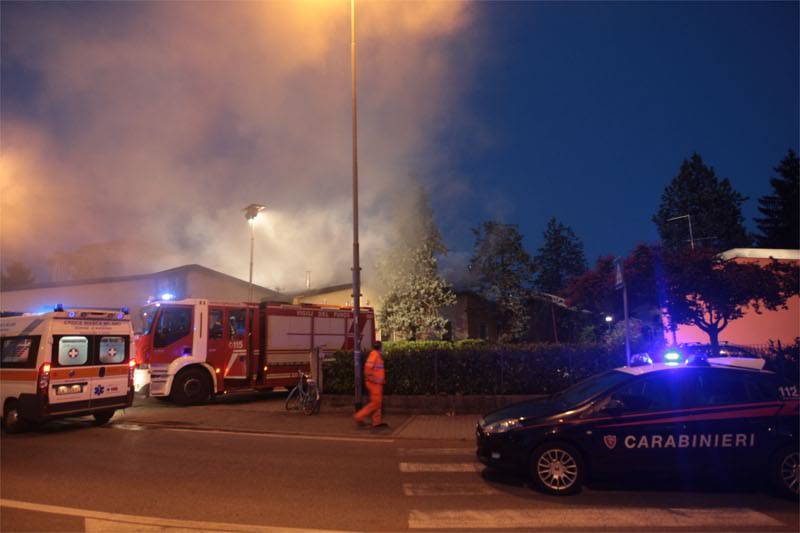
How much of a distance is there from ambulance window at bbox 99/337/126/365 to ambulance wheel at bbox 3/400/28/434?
5.56 feet

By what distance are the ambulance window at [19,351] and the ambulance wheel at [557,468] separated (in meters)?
9.60

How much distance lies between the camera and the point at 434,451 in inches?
350

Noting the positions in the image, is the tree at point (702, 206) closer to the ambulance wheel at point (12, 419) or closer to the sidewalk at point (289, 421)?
the sidewalk at point (289, 421)

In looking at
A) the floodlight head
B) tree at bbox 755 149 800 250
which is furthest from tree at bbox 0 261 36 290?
tree at bbox 755 149 800 250

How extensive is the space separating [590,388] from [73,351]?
9907 millimetres

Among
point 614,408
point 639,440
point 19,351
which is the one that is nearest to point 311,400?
point 19,351

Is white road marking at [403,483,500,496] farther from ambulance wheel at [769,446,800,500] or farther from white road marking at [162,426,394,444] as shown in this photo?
ambulance wheel at [769,446,800,500]

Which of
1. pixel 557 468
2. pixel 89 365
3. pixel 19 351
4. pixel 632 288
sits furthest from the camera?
pixel 632 288

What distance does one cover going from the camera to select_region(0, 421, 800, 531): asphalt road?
535 centimetres

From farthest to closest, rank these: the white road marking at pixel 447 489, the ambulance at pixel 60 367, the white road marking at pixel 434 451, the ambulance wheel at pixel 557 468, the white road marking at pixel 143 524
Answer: the ambulance at pixel 60 367
the white road marking at pixel 434 451
the white road marking at pixel 447 489
the ambulance wheel at pixel 557 468
the white road marking at pixel 143 524

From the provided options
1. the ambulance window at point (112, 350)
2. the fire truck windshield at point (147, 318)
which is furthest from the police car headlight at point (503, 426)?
the fire truck windshield at point (147, 318)

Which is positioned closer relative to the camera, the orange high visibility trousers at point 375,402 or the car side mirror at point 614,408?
the car side mirror at point 614,408

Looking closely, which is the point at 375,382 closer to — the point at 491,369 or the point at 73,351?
the point at 491,369

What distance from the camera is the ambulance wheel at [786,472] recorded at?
242 inches
